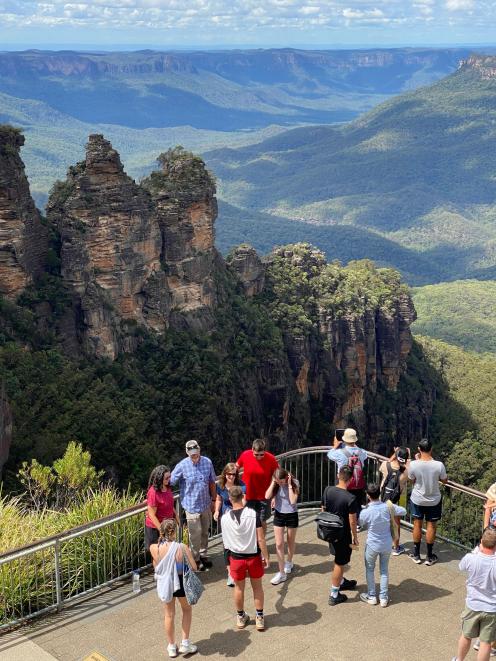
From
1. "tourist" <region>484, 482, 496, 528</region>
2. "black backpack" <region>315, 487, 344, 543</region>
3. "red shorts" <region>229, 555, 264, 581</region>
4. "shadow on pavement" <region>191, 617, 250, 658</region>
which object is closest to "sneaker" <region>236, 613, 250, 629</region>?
"shadow on pavement" <region>191, 617, 250, 658</region>

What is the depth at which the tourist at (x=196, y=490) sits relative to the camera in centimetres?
1290

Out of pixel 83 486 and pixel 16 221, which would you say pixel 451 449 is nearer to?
pixel 16 221

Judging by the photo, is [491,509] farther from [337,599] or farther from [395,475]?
[337,599]

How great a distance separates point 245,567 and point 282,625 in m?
1.11

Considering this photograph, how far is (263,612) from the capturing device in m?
11.8

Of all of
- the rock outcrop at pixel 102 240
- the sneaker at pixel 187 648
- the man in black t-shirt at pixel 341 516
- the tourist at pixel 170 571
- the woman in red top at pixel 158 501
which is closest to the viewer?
the tourist at pixel 170 571

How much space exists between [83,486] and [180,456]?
21.9m

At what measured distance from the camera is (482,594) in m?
10.3

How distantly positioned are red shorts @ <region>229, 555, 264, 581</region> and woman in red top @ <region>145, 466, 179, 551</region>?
1335mm

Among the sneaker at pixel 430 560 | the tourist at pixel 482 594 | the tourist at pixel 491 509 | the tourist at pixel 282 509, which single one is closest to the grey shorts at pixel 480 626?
the tourist at pixel 482 594

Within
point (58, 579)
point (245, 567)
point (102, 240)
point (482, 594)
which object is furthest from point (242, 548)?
point (102, 240)

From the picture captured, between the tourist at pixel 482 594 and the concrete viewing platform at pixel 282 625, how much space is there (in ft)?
2.60

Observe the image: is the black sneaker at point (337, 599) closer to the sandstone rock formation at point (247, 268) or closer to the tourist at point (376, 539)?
the tourist at point (376, 539)

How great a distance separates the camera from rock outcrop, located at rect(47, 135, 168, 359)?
132 ft
